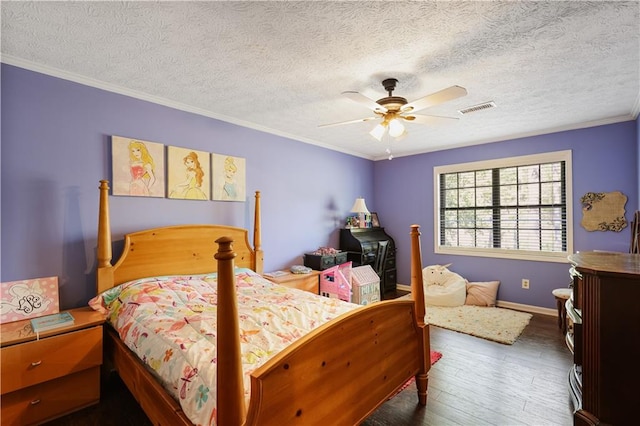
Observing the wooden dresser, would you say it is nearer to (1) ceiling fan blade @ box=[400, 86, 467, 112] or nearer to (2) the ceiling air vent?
(1) ceiling fan blade @ box=[400, 86, 467, 112]

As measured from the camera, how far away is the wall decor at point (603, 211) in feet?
11.4

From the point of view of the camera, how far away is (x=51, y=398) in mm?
1955

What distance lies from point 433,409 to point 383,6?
2.52 meters

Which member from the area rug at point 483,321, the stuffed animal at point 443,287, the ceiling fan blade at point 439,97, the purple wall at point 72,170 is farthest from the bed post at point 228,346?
the stuffed animal at point 443,287

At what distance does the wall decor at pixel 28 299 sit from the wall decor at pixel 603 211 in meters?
5.48

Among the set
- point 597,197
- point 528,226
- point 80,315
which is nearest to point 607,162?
point 597,197

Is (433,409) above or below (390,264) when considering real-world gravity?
below

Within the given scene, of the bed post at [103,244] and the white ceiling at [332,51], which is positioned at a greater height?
the white ceiling at [332,51]

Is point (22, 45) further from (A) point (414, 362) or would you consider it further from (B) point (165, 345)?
(A) point (414, 362)

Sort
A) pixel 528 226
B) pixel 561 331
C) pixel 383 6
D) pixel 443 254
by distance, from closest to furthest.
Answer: pixel 383 6
pixel 561 331
pixel 528 226
pixel 443 254

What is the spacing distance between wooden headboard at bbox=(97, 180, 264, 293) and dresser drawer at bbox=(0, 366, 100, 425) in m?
0.64

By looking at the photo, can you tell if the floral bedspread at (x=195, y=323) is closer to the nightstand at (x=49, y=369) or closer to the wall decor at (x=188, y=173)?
the nightstand at (x=49, y=369)

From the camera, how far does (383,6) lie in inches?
63.0

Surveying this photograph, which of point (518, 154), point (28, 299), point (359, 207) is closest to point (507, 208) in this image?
point (518, 154)
